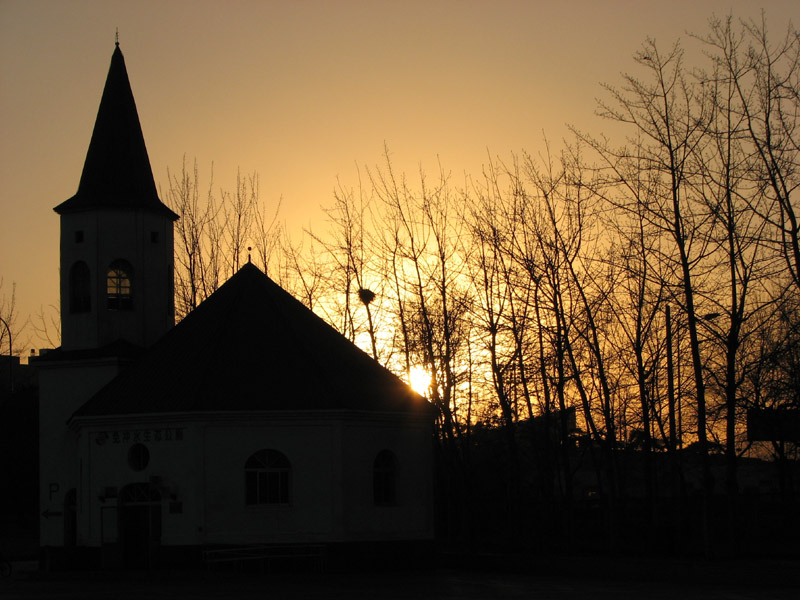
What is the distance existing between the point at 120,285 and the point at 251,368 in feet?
27.8

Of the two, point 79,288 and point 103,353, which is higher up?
point 79,288

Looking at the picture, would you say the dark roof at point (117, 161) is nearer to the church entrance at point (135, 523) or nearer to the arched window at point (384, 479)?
the church entrance at point (135, 523)

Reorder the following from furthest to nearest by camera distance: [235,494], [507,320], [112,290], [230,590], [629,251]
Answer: [507,320], [112,290], [629,251], [235,494], [230,590]

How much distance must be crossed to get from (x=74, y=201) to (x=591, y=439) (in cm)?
2146

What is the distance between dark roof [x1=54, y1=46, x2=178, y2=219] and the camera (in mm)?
40312

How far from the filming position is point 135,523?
33875 mm

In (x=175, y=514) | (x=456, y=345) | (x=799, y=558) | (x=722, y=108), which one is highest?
(x=722, y=108)

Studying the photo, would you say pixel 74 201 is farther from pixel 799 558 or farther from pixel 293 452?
pixel 799 558

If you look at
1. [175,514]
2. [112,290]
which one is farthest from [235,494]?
[112,290]

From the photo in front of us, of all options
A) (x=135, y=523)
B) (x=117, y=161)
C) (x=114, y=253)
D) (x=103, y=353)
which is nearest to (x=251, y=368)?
(x=135, y=523)

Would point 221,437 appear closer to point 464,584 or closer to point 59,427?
point 464,584

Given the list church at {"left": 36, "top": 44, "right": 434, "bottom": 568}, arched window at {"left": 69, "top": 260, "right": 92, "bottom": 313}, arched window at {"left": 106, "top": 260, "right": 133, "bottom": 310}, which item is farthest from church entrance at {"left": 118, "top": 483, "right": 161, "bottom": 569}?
arched window at {"left": 69, "top": 260, "right": 92, "bottom": 313}

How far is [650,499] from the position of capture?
40781mm

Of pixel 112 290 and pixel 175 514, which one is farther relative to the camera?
pixel 112 290
